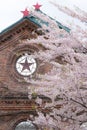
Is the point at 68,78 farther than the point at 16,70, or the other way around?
the point at 16,70

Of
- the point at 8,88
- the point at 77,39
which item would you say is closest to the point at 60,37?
the point at 77,39

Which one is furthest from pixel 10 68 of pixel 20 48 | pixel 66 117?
pixel 66 117

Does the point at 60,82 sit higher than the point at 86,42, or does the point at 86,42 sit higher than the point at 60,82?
the point at 86,42

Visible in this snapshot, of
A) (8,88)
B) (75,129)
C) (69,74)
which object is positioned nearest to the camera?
(69,74)

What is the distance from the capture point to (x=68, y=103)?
878cm

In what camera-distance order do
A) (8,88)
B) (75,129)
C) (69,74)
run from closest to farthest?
(69,74)
(75,129)
(8,88)

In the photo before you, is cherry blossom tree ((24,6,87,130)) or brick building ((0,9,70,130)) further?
brick building ((0,9,70,130))

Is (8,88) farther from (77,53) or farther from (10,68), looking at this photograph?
(77,53)

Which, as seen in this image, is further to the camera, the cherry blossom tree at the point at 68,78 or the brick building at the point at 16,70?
the brick building at the point at 16,70

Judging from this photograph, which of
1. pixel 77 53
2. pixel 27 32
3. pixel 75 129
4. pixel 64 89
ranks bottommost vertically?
pixel 75 129

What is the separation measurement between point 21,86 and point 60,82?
47.2ft

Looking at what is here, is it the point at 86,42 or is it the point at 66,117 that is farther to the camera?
the point at 66,117

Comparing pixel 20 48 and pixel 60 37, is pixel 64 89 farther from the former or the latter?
pixel 20 48

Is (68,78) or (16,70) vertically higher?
(16,70)
